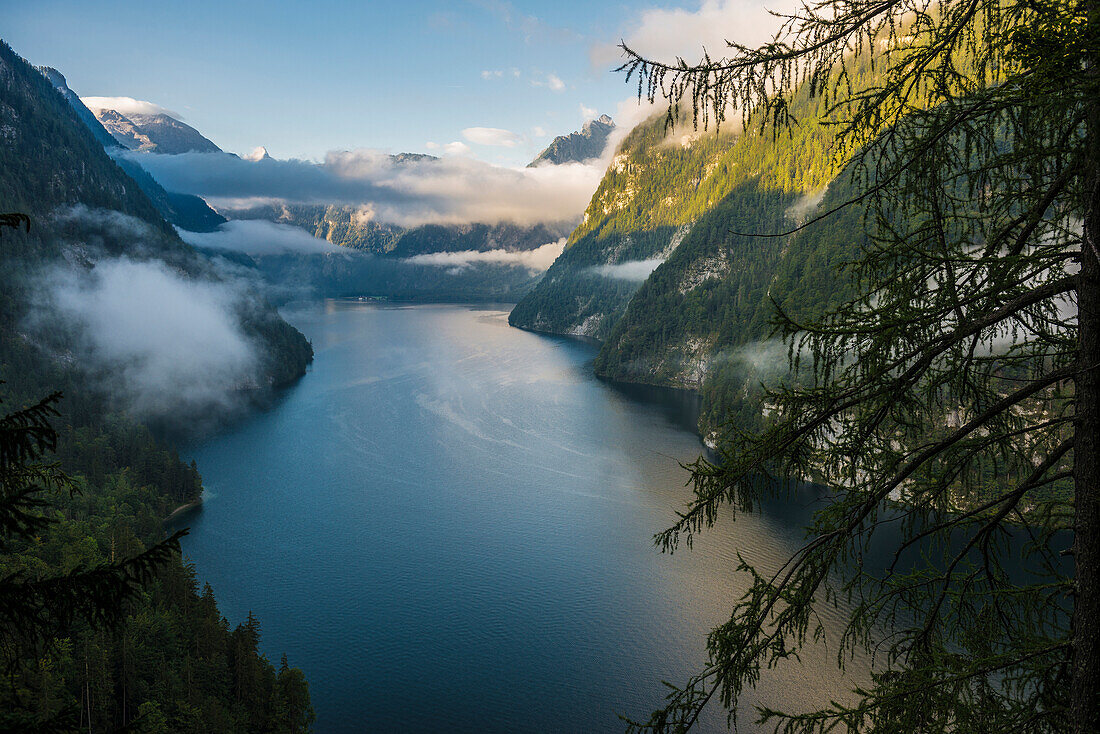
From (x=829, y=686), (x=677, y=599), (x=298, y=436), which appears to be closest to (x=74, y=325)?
(x=298, y=436)

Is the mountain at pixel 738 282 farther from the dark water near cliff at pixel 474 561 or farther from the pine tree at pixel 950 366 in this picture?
the pine tree at pixel 950 366

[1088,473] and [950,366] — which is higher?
[950,366]

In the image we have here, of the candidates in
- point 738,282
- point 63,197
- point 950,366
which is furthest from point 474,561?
point 63,197

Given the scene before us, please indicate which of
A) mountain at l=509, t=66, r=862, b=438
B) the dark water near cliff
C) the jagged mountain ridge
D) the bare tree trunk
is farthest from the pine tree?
the jagged mountain ridge

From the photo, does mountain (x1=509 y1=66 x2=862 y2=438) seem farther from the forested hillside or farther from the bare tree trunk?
the bare tree trunk

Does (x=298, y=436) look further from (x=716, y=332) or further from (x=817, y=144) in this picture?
(x=817, y=144)

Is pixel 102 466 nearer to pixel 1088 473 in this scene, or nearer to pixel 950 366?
pixel 950 366
